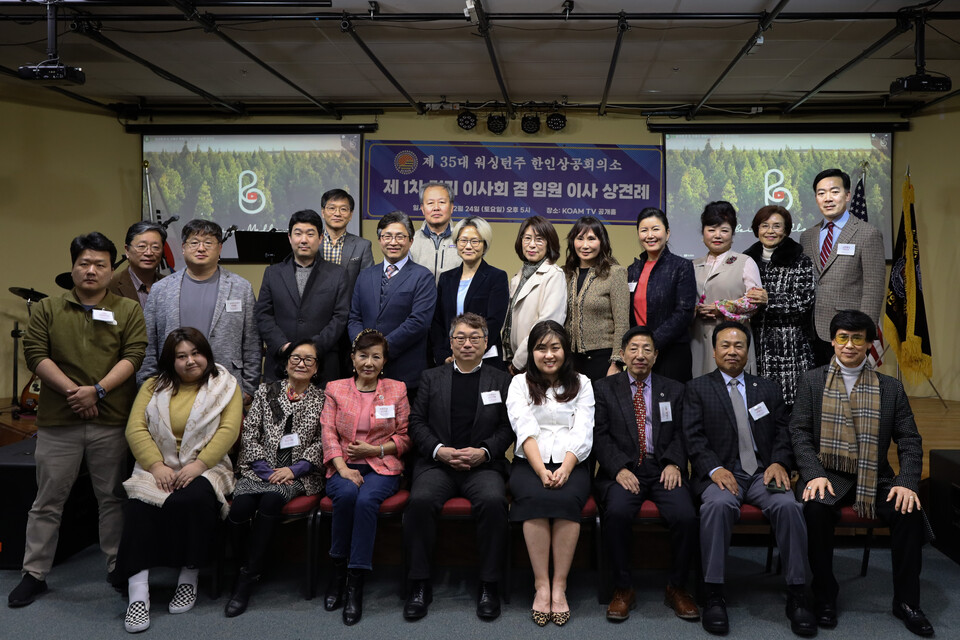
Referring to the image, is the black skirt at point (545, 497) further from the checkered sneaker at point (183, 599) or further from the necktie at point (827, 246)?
the necktie at point (827, 246)

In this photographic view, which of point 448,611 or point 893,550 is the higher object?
point 893,550

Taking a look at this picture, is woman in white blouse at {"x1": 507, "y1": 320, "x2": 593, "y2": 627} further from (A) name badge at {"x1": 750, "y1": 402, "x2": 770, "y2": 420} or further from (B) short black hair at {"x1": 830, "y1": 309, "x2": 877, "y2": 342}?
(B) short black hair at {"x1": 830, "y1": 309, "x2": 877, "y2": 342}

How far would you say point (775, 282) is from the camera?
3.61m

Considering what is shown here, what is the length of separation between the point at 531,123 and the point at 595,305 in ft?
14.5

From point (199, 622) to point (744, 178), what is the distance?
21.9ft

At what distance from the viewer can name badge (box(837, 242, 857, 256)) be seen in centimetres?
357

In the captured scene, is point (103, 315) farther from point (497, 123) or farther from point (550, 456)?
point (497, 123)

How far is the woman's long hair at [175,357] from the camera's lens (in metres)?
3.15

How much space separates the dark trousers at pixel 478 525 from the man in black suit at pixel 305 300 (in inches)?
37.7

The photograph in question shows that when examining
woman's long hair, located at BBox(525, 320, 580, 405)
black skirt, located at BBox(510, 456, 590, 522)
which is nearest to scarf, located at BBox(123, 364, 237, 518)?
black skirt, located at BBox(510, 456, 590, 522)

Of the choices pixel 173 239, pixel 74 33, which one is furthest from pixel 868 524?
pixel 173 239

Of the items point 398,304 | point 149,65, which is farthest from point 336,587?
point 149,65

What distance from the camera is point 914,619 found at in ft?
8.95

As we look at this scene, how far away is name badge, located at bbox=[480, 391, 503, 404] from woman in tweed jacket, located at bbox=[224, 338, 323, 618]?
77 centimetres
